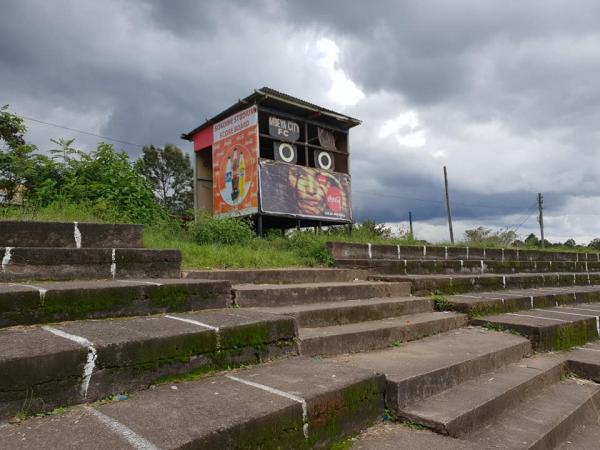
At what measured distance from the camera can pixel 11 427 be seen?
142 cm

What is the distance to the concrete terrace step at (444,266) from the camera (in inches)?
213

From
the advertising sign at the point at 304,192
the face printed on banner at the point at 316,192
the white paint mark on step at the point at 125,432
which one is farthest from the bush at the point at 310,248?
the white paint mark on step at the point at 125,432

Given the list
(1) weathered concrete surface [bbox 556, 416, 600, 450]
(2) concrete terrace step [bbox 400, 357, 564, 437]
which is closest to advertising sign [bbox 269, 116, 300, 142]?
(2) concrete terrace step [bbox 400, 357, 564, 437]

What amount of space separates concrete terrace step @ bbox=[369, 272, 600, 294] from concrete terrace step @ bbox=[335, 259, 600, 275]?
352 mm

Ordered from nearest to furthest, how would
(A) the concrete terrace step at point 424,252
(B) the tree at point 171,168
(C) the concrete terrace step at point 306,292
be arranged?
1. (C) the concrete terrace step at point 306,292
2. (A) the concrete terrace step at point 424,252
3. (B) the tree at point 171,168

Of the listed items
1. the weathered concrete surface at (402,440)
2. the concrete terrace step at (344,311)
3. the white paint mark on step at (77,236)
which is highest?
the white paint mark on step at (77,236)

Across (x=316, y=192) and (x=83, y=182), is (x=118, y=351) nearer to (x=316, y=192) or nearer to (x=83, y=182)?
(x=83, y=182)

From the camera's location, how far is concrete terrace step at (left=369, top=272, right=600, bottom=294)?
475cm

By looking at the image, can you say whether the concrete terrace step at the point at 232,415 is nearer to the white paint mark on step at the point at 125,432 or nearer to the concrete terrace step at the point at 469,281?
the white paint mark on step at the point at 125,432

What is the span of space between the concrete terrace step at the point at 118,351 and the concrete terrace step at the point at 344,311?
553 millimetres

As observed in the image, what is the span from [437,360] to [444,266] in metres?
3.83

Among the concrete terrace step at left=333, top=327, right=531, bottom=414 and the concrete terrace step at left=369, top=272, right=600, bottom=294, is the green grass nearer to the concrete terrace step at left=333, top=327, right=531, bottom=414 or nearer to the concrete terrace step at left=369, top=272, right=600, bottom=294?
the concrete terrace step at left=369, top=272, right=600, bottom=294

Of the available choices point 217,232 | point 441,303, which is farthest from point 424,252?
point 217,232

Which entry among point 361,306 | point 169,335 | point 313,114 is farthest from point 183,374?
point 313,114
